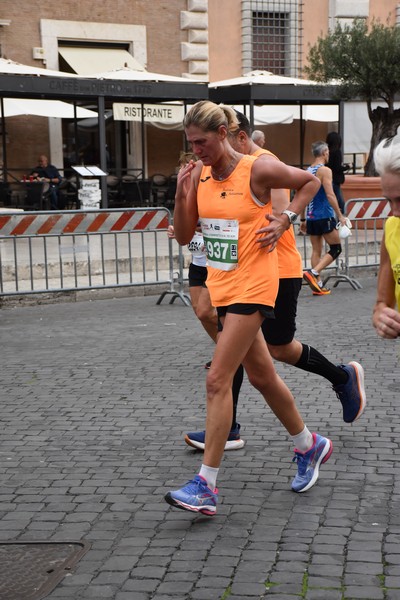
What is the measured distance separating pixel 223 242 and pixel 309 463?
120 centimetres

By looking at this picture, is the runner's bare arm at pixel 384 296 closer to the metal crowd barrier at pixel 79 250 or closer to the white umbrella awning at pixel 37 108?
the metal crowd barrier at pixel 79 250

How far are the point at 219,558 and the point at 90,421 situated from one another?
2485mm

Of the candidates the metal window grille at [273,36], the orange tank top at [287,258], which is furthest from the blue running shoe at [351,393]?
the metal window grille at [273,36]

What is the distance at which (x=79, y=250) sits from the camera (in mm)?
12523

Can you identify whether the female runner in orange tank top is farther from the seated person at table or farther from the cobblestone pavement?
the seated person at table

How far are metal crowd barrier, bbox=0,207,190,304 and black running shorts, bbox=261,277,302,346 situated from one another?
6.42 m

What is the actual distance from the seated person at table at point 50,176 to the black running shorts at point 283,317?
52.7 feet

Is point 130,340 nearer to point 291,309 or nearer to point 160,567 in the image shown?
point 291,309

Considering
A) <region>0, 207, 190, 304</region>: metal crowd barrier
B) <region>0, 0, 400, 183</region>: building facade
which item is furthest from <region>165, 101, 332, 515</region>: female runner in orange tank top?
<region>0, 0, 400, 183</region>: building facade

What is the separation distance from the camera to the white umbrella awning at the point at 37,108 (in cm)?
2119

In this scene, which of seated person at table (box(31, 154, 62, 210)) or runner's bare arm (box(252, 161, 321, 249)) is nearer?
runner's bare arm (box(252, 161, 321, 249))

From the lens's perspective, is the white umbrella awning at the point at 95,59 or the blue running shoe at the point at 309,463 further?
the white umbrella awning at the point at 95,59

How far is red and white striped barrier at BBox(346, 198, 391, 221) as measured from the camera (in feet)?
45.1

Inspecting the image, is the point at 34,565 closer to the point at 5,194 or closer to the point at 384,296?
the point at 384,296
